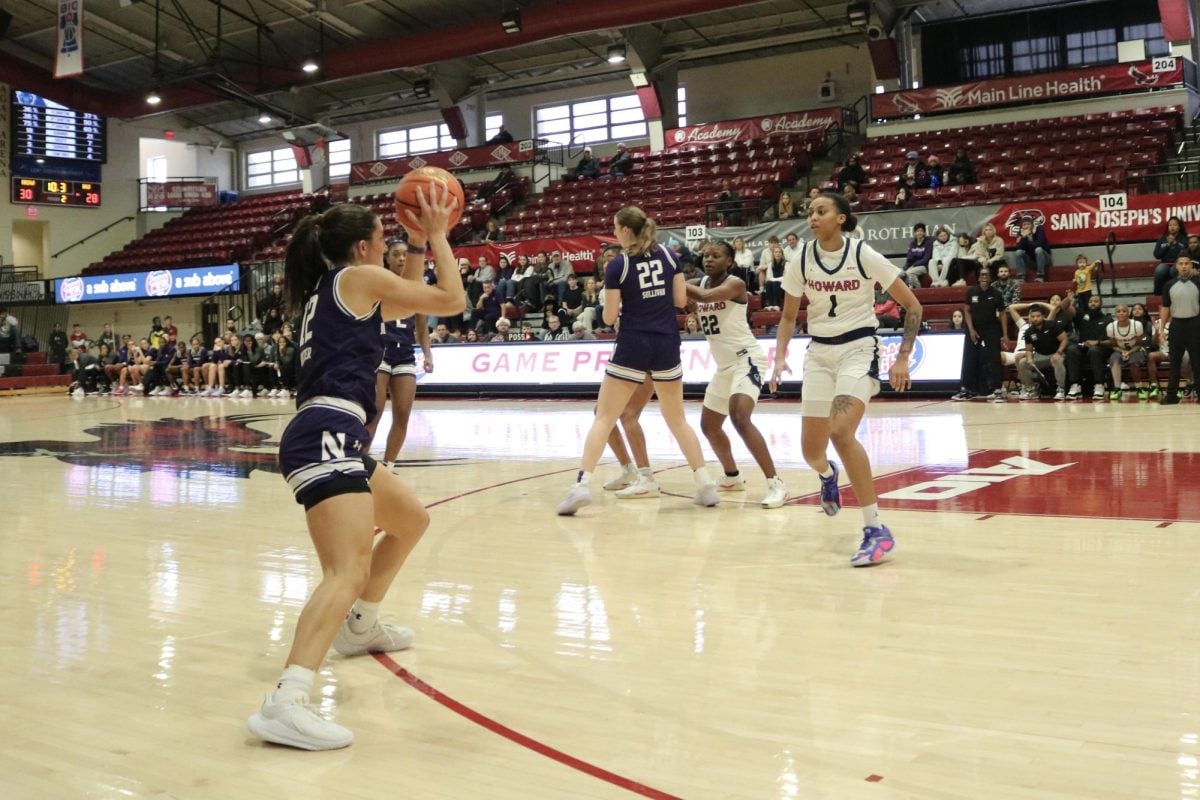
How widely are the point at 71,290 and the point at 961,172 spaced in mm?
25032

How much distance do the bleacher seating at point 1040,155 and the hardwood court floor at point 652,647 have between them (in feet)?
44.0

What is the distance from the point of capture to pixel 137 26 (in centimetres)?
3022

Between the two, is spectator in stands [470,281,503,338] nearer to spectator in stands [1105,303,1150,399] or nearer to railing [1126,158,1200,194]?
spectator in stands [1105,303,1150,399]

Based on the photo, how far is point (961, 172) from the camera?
844 inches

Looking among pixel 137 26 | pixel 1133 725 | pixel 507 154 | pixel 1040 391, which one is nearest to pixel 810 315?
pixel 1133 725

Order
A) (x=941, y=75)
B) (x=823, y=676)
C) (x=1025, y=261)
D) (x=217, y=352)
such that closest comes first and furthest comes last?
(x=823, y=676) < (x=1025, y=261) < (x=217, y=352) < (x=941, y=75)

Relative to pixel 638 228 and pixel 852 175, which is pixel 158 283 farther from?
pixel 638 228

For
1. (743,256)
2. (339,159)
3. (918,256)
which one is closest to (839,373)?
(918,256)

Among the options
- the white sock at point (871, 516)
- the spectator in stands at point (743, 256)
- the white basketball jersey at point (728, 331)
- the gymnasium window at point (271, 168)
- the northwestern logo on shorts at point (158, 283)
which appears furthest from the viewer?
the gymnasium window at point (271, 168)

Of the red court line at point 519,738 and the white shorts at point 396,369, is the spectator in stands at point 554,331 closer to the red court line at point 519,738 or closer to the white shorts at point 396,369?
the white shorts at point 396,369

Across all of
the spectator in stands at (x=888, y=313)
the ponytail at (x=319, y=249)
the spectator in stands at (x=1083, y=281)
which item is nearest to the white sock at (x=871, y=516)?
the ponytail at (x=319, y=249)

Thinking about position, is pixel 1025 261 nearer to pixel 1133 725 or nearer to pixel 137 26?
pixel 1133 725

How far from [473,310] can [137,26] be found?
1521 centimetres

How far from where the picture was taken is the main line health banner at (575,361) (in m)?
16.1
